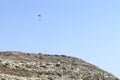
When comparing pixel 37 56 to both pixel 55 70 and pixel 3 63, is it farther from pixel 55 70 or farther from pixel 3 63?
pixel 3 63

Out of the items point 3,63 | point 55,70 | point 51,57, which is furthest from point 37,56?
point 3,63

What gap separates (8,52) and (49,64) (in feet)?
28.6

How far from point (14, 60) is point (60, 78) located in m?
8.79

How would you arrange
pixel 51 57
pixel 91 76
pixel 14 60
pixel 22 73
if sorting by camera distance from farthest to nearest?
pixel 51 57, pixel 91 76, pixel 14 60, pixel 22 73

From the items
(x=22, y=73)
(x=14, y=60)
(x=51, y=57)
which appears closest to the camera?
(x=22, y=73)

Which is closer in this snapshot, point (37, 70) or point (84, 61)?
point (37, 70)

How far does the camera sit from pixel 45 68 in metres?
82.1

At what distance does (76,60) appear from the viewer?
318ft

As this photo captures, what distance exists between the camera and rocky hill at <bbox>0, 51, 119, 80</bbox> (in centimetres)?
7462

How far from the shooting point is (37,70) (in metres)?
79.2

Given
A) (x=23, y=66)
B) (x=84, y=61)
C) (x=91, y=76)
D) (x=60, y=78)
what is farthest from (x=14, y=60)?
(x=84, y=61)

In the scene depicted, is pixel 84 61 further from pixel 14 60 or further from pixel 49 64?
pixel 14 60

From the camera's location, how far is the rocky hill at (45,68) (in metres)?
74.6

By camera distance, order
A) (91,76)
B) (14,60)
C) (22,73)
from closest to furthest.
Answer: (22,73) → (14,60) → (91,76)
